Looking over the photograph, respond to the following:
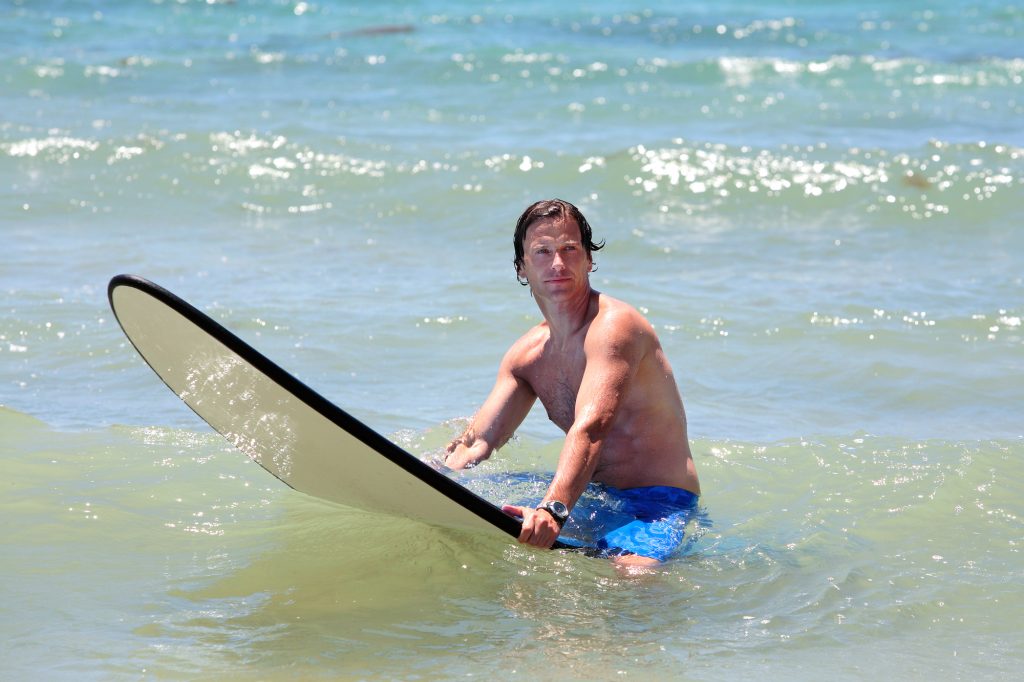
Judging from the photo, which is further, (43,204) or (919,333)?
(43,204)

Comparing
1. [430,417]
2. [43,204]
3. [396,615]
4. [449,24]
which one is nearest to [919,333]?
[430,417]

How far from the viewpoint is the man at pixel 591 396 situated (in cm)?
409

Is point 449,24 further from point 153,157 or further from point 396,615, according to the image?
point 396,615

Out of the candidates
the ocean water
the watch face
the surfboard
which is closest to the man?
the watch face

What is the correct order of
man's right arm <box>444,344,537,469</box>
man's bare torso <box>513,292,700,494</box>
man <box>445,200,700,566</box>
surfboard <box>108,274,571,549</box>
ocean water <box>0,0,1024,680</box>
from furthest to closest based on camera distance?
man's right arm <box>444,344,537,469</box> < man's bare torso <box>513,292,700,494</box> < man <box>445,200,700,566</box> < ocean water <box>0,0,1024,680</box> < surfboard <box>108,274,571,549</box>

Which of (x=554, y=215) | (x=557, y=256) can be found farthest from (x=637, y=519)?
(x=554, y=215)

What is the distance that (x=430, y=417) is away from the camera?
595cm

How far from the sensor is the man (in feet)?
13.4

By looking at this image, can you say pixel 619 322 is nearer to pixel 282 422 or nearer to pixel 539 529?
pixel 539 529

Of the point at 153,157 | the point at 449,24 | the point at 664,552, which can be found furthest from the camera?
the point at 449,24

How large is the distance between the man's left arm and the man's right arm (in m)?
0.47

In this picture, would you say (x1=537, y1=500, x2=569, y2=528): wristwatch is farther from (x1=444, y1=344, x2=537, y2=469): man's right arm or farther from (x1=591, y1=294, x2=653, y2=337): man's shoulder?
(x1=444, y1=344, x2=537, y2=469): man's right arm

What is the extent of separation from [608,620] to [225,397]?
4.22 feet

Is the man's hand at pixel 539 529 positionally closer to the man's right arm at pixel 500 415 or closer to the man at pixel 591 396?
the man at pixel 591 396
